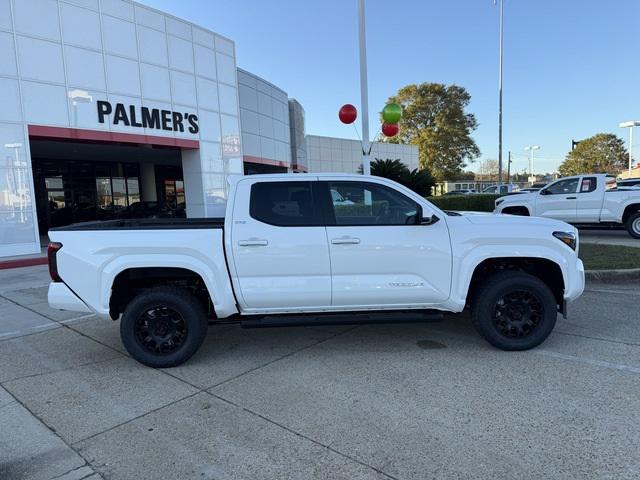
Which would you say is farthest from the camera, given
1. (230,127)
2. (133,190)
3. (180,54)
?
(133,190)

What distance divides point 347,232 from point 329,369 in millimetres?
1340

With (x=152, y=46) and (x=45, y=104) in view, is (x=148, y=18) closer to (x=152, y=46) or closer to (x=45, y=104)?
(x=152, y=46)

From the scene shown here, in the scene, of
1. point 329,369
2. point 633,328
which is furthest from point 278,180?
point 633,328

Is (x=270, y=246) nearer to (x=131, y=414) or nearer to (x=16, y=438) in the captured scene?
Answer: (x=131, y=414)

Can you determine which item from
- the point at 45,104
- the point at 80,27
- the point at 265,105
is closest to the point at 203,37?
the point at 80,27

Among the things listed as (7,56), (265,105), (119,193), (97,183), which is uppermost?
(265,105)

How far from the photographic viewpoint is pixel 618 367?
161 inches

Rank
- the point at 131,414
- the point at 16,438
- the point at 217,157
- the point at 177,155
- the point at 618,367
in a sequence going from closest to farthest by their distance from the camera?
the point at 16,438 < the point at 131,414 < the point at 618,367 < the point at 217,157 < the point at 177,155

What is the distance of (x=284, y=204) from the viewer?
457cm

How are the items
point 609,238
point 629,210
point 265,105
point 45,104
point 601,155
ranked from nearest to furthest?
point 629,210 < point 609,238 < point 45,104 < point 265,105 < point 601,155

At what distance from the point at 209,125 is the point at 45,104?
6.25 metres

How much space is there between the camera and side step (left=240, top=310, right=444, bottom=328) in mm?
4484

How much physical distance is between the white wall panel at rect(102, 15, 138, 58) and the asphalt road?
39.8ft

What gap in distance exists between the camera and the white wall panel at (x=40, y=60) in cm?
1254
